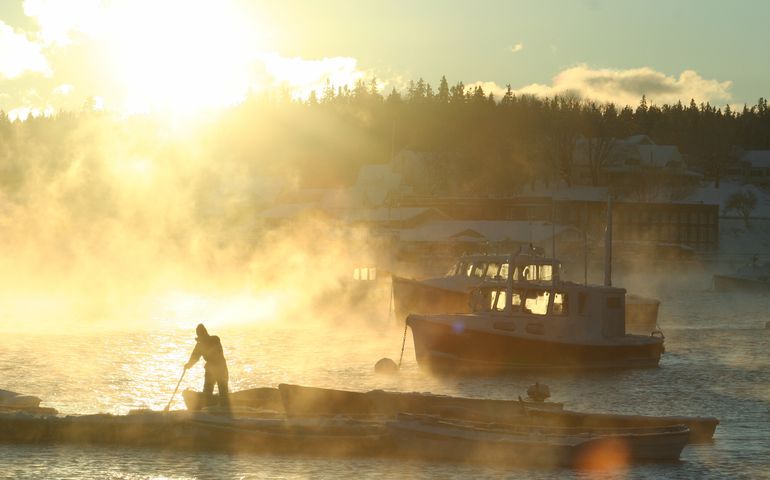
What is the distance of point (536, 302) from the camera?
44.1m

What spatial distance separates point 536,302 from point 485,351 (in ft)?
8.93

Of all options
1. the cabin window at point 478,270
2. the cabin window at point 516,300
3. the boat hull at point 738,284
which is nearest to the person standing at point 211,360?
the cabin window at point 516,300

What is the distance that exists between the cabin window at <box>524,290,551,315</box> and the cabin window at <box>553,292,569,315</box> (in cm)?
34

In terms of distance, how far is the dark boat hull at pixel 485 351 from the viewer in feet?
143

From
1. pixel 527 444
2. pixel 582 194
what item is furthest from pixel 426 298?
pixel 582 194

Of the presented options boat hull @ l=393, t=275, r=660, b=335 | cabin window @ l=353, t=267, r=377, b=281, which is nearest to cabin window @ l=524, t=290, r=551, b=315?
boat hull @ l=393, t=275, r=660, b=335

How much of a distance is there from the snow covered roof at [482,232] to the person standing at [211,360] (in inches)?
4135

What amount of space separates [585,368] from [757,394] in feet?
21.4

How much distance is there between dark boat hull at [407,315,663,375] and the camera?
4366 centimetres

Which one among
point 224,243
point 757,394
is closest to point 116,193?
point 224,243

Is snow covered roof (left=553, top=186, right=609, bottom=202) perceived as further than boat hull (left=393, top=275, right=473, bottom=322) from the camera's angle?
Yes

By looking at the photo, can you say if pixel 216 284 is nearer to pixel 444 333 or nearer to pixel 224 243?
pixel 224 243

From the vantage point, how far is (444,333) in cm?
4375

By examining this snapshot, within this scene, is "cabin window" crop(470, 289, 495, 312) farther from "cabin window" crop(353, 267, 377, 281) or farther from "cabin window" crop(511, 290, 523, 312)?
"cabin window" crop(353, 267, 377, 281)
